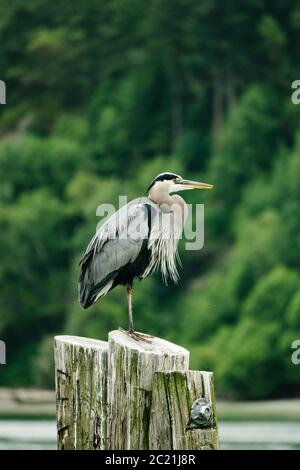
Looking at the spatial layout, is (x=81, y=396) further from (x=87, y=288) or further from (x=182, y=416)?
(x=87, y=288)

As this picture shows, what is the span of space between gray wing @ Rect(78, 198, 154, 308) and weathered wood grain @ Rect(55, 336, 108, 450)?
2117 millimetres

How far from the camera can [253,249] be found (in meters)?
48.9

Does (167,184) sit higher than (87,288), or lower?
higher

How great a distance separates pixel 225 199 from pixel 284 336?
47.2 ft

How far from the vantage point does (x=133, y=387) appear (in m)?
8.42

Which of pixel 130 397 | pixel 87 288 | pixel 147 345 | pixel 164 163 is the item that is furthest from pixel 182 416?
pixel 164 163

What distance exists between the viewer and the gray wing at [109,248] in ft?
36.4

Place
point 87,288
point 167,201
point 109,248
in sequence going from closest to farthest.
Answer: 1. point 87,288
2. point 109,248
3. point 167,201

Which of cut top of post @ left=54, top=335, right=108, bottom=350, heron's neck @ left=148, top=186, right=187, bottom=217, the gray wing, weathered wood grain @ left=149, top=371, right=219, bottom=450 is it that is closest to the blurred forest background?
heron's neck @ left=148, top=186, right=187, bottom=217

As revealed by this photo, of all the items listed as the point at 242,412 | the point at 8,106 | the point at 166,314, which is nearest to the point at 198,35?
the point at 8,106

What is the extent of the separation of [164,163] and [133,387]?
5234cm

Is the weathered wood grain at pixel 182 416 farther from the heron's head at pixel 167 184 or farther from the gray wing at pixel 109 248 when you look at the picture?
the heron's head at pixel 167 184

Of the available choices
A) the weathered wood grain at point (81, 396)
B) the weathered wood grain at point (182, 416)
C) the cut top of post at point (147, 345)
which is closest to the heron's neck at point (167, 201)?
the cut top of post at point (147, 345)

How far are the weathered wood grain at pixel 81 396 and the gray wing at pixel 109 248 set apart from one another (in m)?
2.12
